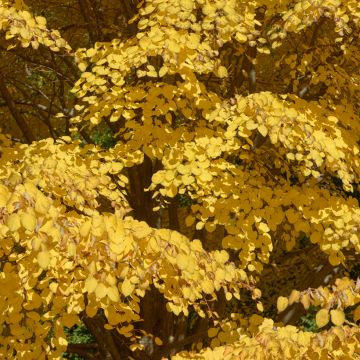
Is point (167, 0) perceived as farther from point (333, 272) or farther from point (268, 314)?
point (268, 314)

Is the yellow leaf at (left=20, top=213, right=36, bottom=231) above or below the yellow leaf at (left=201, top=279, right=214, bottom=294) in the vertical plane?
above

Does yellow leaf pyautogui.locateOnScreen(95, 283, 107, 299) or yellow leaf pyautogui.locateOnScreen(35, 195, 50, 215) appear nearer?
yellow leaf pyautogui.locateOnScreen(35, 195, 50, 215)

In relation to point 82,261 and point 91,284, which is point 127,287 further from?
point 82,261

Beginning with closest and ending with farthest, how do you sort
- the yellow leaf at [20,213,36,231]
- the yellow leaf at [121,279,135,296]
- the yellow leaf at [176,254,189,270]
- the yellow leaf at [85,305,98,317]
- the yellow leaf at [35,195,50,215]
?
the yellow leaf at [20,213,36,231] < the yellow leaf at [35,195,50,215] < the yellow leaf at [121,279,135,296] < the yellow leaf at [176,254,189,270] < the yellow leaf at [85,305,98,317]

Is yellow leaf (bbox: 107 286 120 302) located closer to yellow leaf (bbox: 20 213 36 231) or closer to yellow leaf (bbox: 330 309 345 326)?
yellow leaf (bbox: 20 213 36 231)

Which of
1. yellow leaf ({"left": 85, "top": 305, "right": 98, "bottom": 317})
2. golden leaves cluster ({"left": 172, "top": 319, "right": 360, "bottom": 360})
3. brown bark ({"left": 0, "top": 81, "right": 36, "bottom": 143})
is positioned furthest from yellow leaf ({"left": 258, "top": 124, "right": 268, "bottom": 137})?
brown bark ({"left": 0, "top": 81, "right": 36, "bottom": 143})

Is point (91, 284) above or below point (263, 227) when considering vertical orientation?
above

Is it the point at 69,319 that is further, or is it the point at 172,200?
the point at 172,200

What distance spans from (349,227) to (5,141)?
352 centimetres

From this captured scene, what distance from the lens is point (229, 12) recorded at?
456 cm

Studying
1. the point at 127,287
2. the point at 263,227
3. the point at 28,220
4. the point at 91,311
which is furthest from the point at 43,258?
the point at 263,227

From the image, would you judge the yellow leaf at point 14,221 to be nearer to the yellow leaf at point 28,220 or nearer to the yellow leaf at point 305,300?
the yellow leaf at point 28,220

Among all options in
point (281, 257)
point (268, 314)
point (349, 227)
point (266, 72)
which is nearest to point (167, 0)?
point (349, 227)

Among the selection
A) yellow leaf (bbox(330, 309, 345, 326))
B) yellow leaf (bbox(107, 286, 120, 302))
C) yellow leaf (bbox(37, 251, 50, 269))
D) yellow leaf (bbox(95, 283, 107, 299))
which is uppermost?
yellow leaf (bbox(37, 251, 50, 269))
